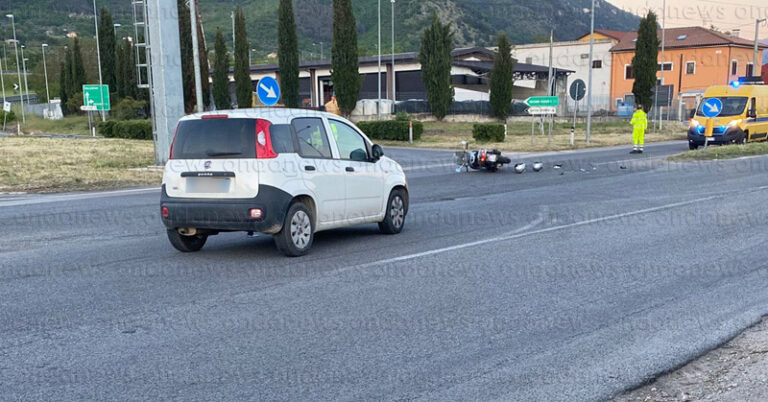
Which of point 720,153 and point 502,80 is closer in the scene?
point 720,153

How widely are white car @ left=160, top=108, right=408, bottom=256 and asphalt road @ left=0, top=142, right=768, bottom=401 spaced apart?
1.44 feet

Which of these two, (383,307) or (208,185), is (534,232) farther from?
(208,185)

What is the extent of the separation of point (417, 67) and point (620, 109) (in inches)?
757

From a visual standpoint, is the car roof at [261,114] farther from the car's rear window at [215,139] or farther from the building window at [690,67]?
the building window at [690,67]

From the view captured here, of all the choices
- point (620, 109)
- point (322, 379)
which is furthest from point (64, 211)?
point (620, 109)

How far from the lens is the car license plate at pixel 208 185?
322 inches

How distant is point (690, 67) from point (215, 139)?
7452 centimetres

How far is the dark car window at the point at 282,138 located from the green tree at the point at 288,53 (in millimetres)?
40152

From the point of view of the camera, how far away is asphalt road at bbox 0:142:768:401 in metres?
4.59

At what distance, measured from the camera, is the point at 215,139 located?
8336mm

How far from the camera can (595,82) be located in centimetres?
8038

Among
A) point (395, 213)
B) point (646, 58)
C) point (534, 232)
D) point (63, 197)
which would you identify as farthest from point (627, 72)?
point (395, 213)

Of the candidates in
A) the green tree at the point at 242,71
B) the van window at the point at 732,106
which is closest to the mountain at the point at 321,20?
the green tree at the point at 242,71

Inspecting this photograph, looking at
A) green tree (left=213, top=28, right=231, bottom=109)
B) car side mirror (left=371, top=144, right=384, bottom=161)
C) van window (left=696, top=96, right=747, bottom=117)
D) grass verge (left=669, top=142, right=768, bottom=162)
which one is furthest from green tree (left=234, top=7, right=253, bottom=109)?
car side mirror (left=371, top=144, right=384, bottom=161)
